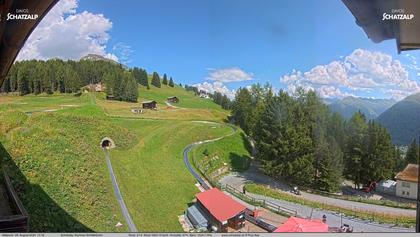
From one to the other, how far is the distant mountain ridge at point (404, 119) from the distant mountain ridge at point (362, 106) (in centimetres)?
4

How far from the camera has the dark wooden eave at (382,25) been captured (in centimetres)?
237

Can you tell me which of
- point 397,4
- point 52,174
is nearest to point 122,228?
point 52,174

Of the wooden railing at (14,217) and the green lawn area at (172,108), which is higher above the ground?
the green lawn area at (172,108)

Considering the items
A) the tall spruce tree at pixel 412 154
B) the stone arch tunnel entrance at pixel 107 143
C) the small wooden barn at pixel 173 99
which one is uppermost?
the small wooden barn at pixel 173 99

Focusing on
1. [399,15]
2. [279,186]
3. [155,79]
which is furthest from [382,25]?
[155,79]

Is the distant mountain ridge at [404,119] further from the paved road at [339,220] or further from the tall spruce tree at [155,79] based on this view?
the tall spruce tree at [155,79]

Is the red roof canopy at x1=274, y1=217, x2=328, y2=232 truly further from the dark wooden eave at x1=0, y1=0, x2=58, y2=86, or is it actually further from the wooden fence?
the dark wooden eave at x1=0, y1=0, x2=58, y2=86

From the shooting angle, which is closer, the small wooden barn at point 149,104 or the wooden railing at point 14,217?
the wooden railing at point 14,217

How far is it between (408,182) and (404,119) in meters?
0.38

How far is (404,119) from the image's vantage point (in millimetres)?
2514

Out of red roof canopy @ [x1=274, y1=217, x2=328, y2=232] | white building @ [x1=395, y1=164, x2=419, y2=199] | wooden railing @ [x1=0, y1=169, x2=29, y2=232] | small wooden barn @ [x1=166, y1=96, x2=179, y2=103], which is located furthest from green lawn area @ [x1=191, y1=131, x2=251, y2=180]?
wooden railing @ [x1=0, y1=169, x2=29, y2=232]

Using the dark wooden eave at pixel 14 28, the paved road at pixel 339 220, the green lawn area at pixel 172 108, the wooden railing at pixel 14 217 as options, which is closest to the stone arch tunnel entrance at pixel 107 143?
the green lawn area at pixel 172 108

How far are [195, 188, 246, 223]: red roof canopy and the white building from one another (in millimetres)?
963

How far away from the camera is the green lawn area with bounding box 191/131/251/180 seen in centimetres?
270
